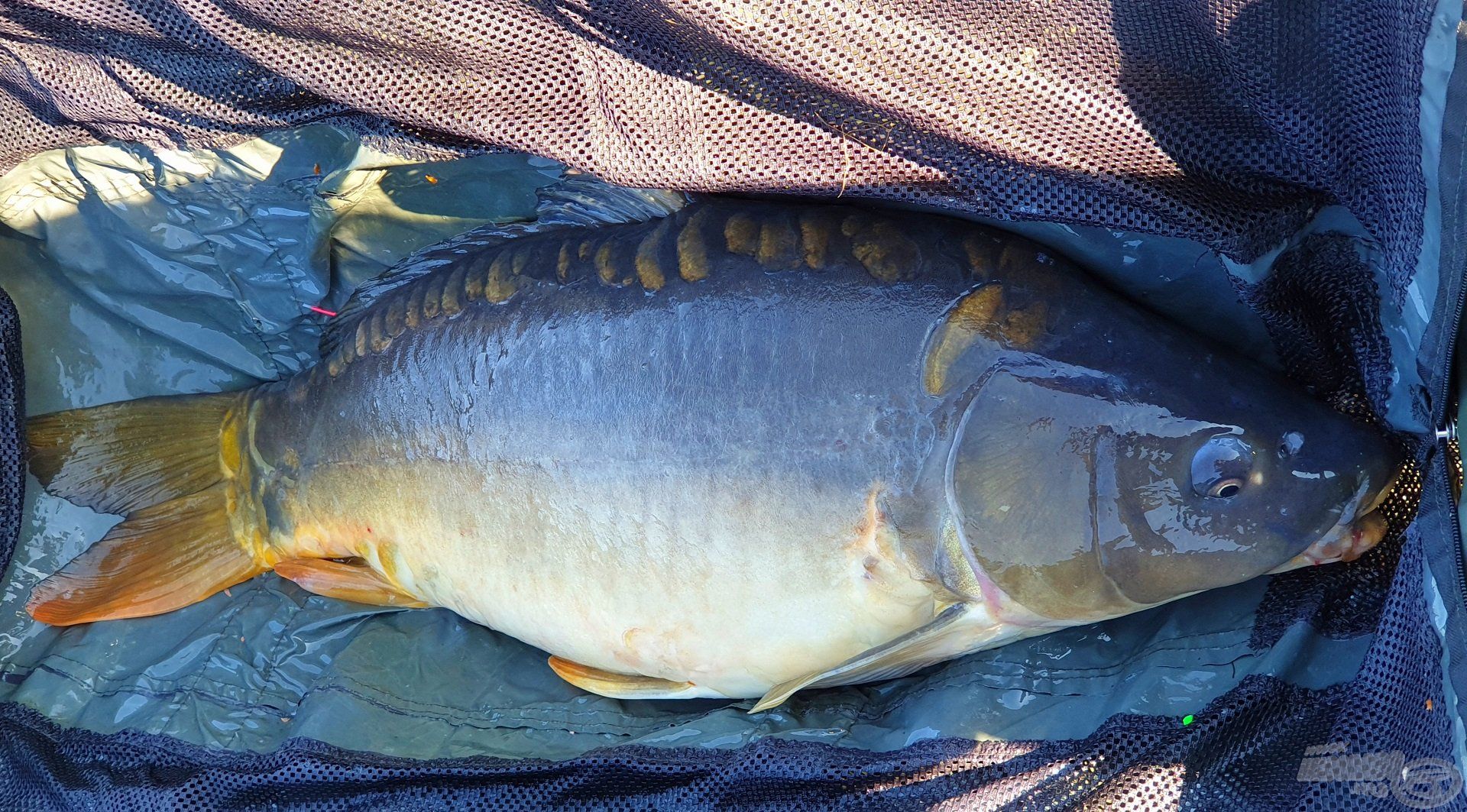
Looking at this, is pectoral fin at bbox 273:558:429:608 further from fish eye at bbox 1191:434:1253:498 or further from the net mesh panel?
fish eye at bbox 1191:434:1253:498

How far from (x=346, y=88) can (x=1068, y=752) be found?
1320 millimetres

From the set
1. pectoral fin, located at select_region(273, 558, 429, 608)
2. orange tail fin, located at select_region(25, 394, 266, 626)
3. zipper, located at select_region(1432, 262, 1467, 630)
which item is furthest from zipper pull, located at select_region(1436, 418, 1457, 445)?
orange tail fin, located at select_region(25, 394, 266, 626)

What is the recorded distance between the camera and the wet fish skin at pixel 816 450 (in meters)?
1.34

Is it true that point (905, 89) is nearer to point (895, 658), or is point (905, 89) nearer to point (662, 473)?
point (662, 473)

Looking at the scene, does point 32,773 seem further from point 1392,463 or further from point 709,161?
point 1392,463

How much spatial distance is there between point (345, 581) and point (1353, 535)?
1.56m

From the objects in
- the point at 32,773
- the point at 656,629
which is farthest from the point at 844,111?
the point at 32,773

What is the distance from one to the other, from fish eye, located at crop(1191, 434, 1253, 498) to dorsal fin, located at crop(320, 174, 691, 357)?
2.62 feet

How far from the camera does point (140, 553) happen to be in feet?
6.25

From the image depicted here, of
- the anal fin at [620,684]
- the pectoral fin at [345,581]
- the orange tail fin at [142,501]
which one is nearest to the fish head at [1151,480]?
the anal fin at [620,684]

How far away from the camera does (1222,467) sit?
1319mm

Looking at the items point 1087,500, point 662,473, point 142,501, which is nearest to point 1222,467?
point 1087,500

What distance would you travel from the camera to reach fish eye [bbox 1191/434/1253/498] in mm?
1319

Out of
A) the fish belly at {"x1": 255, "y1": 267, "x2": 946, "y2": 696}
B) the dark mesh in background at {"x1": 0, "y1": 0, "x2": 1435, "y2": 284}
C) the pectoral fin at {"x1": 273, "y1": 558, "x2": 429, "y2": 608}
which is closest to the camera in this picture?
the dark mesh in background at {"x1": 0, "y1": 0, "x2": 1435, "y2": 284}
